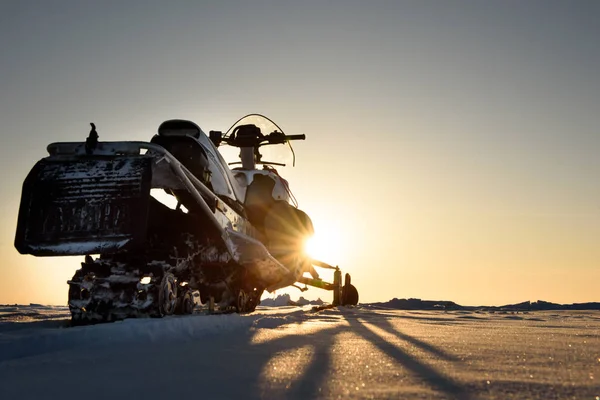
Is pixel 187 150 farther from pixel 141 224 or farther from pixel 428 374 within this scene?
pixel 428 374

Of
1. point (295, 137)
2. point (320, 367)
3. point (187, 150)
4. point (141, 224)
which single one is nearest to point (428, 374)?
point (320, 367)

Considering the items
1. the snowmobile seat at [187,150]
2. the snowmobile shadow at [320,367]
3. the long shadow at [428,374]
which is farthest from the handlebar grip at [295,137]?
the long shadow at [428,374]

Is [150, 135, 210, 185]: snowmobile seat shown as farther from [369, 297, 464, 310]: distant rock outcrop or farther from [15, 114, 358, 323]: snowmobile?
[369, 297, 464, 310]: distant rock outcrop

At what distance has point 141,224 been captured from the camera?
4066 millimetres

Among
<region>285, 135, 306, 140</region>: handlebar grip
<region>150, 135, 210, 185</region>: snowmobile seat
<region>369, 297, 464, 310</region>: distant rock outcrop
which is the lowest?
<region>369, 297, 464, 310</region>: distant rock outcrop

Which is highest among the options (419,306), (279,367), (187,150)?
(187,150)

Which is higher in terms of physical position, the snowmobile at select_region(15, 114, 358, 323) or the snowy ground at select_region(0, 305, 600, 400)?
the snowmobile at select_region(15, 114, 358, 323)

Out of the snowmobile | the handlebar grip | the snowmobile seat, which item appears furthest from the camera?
the handlebar grip

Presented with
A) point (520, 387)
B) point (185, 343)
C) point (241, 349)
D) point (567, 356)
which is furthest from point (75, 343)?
point (567, 356)

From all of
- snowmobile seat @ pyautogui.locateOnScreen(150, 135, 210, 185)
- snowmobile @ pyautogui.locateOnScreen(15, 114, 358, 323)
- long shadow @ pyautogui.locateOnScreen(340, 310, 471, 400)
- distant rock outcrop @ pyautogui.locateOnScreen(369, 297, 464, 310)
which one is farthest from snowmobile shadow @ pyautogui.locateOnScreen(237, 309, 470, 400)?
distant rock outcrop @ pyautogui.locateOnScreen(369, 297, 464, 310)

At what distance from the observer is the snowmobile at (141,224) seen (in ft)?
13.4

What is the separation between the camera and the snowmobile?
4070 millimetres

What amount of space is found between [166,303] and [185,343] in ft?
7.22

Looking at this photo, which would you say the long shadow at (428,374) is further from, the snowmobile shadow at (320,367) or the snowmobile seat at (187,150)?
the snowmobile seat at (187,150)
